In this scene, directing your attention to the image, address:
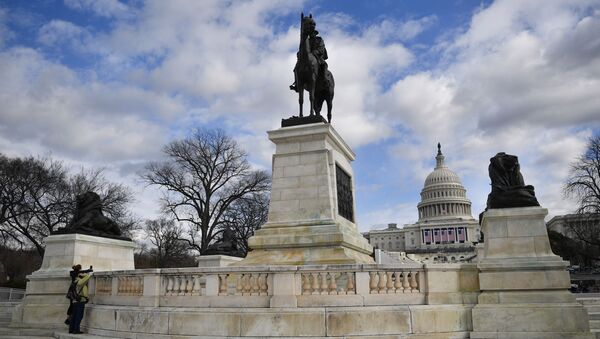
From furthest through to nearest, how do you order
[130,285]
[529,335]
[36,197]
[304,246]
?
[36,197] → [304,246] → [130,285] → [529,335]

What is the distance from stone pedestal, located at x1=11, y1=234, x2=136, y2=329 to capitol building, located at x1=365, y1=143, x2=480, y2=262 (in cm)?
12885

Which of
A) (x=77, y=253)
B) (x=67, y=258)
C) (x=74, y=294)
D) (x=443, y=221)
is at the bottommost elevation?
(x=74, y=294)

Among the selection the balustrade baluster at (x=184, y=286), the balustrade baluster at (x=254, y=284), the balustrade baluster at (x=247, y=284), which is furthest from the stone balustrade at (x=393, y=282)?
the balustrade baluster at (x=184, y=286)

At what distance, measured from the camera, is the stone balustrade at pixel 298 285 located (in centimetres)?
1027

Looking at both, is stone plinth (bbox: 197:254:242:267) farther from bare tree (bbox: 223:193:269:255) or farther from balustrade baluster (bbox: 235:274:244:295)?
bare tree (bbox: 223:193:269:255)

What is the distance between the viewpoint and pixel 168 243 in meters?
54.6

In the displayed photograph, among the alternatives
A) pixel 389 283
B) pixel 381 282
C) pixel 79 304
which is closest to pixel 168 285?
pixel 79 304

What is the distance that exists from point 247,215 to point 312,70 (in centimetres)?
3650

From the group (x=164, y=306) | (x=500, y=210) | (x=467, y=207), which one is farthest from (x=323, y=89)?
(x=467, y=207)

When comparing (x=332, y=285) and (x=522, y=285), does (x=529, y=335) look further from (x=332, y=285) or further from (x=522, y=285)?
(x=332, y=285)

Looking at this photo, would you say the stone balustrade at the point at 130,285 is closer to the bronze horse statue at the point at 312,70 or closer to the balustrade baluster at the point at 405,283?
the balustrade baluster at the point at 405,283

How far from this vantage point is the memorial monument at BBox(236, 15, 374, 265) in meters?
14.4

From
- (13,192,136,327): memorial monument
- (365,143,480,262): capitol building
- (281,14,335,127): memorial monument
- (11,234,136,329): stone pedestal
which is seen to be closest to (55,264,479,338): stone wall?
(11,234,136,329): stone pedestal

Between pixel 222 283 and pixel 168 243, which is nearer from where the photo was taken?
pixel 222 283
